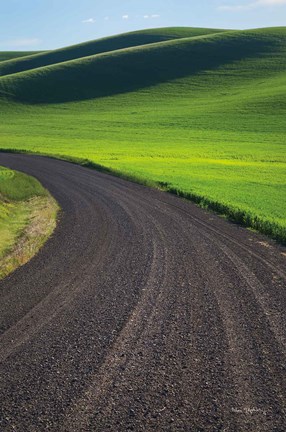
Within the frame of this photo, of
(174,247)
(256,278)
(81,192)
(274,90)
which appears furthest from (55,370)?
(274,90)

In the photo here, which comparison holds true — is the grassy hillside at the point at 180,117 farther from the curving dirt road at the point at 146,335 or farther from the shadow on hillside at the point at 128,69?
the curving dirt road at the point at 146,335

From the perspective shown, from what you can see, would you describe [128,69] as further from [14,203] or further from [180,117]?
[14,203]

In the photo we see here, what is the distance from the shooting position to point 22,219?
66.6 ft

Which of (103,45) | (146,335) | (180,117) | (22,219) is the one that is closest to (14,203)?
(22,219)

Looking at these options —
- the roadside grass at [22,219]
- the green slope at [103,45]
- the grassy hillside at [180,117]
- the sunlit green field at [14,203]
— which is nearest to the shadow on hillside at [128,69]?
the grassy hillside at [180,117]

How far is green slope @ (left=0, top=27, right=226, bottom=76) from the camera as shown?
160m

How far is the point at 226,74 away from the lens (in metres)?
105

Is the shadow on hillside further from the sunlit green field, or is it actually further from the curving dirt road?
the curving dirt road

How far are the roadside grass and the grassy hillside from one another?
25.6 ft

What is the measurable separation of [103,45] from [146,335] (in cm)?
17497

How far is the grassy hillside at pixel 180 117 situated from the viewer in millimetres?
31250

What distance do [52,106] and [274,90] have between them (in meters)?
46.3

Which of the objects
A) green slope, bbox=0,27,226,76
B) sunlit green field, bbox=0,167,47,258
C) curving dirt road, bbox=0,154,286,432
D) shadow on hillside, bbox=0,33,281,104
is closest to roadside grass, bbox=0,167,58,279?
sunlit green field, bbox=0,167,47,258

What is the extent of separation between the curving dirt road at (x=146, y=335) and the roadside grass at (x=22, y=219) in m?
0.63
